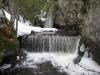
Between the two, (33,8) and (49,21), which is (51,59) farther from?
(33,8)

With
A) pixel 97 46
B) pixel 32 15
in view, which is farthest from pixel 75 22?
pixel 97 46

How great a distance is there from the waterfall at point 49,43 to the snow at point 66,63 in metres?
0.33

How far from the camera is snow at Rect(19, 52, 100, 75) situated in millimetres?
10414

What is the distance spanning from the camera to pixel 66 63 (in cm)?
1138

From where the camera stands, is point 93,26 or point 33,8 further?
point 33,8

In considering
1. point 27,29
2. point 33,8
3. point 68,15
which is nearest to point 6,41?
point 27,29

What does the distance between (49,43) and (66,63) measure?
195cm

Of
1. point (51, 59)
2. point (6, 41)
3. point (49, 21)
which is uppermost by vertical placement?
point (49, 21)

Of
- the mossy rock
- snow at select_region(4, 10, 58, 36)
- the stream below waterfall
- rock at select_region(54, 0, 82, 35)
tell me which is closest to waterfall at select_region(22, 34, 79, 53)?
the stream below waterfall

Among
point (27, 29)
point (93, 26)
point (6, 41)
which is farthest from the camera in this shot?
point (27, 29)

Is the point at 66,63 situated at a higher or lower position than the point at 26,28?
lower

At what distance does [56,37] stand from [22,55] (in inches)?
87.4

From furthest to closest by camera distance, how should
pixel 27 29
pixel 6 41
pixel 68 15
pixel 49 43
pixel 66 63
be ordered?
pixel 68 15
pixel 27 29
pixel 49 43
pixel 66 63
pixel 6 41

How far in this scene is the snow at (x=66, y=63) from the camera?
10.4m
